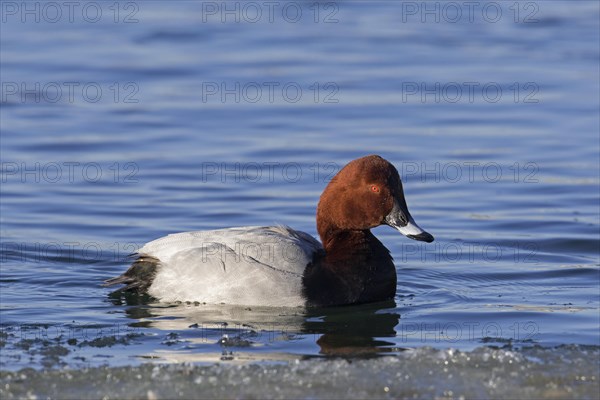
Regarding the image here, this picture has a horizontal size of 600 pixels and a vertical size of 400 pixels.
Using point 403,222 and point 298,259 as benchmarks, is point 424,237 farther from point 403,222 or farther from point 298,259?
point 298,259

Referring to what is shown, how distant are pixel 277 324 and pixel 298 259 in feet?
2.18

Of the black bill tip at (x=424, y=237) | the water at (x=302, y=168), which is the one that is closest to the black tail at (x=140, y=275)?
the water at (x=302, y=168)

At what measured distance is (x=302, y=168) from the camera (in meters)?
14.5

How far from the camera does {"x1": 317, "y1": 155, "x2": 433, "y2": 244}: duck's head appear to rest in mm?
9820

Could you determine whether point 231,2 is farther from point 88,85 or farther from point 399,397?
point 399,397

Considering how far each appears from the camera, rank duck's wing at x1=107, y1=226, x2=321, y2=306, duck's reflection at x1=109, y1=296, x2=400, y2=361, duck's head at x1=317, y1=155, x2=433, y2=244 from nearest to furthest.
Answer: duck's reflection at x1=109, y1=296, x2=400, y2=361 < duck's wing at x1=107, y1=226, x2=321, y2=306 < duck's head at x1=317, y1=155, x2=433, y2=244

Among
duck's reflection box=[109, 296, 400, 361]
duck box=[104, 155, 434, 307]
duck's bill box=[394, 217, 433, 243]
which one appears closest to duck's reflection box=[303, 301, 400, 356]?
duck's reflection box=[109, 296, 400, 361]

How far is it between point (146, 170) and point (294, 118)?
2.74 m

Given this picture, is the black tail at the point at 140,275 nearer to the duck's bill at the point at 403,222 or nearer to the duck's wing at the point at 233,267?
the duck's wing at the point at 233,267

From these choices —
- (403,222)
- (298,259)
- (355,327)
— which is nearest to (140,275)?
(298,259)

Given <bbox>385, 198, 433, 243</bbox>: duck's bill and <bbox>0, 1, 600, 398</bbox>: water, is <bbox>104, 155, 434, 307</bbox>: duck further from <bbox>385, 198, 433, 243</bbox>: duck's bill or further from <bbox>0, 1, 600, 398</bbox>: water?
<bbox>0, 1, 600, 398</bbox>: water

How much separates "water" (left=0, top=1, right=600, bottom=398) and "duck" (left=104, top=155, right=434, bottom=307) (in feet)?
0.53

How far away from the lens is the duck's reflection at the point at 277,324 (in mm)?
8578

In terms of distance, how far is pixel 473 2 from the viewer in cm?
2327
